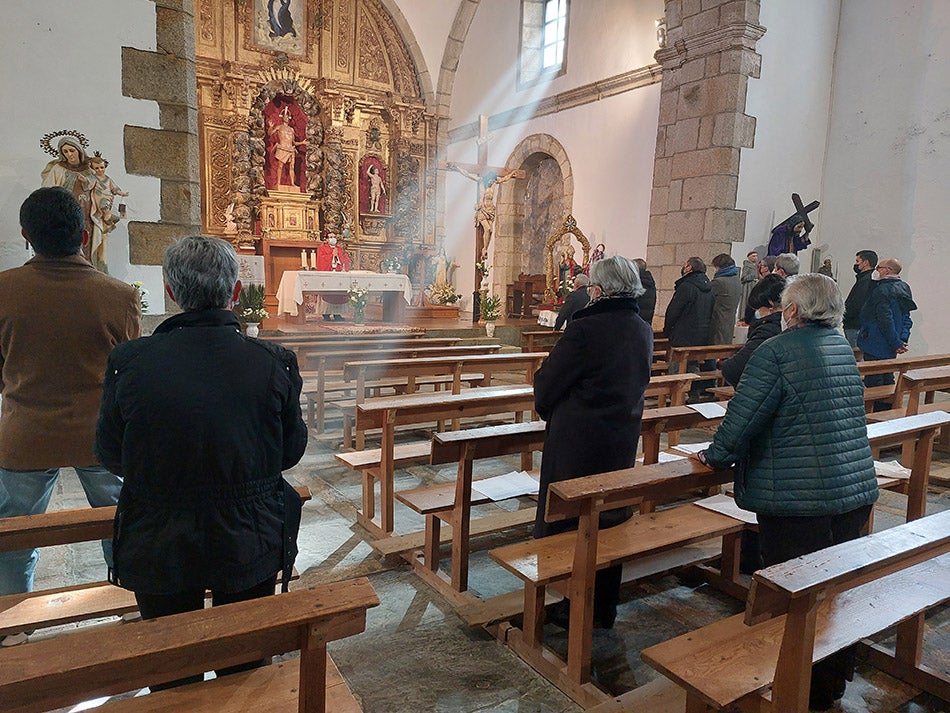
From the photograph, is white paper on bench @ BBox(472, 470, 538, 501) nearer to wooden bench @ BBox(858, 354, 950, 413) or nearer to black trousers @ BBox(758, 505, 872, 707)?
black trousers @ BBox(758, 505, 872, 707)

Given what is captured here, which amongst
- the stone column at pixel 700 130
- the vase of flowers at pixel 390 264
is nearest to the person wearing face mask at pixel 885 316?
the stone column at pixel 700 130

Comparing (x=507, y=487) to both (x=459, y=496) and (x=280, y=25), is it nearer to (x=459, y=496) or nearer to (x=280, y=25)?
(x=459, y=496)

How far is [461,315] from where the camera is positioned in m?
13.5

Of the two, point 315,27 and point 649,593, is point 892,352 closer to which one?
point 649,593

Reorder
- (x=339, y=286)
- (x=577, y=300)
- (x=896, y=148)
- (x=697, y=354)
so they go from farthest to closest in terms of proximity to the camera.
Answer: (x=339, y=286), (x=896, y=148), (x=577, y=300), (x=697, y=354)

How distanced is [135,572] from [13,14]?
4.08m

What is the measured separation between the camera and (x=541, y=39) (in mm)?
12359

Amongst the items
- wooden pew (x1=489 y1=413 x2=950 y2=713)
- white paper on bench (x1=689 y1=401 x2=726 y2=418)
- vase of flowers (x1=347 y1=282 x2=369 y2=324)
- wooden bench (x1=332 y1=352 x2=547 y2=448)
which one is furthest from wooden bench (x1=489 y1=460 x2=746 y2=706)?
vase of flowers (x1=347 y1=282 x2=369 y2=324)

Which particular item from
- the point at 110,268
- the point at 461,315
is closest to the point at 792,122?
the point at 461,315

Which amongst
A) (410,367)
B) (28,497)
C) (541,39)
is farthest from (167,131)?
(541,39)

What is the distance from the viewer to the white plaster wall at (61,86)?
402cm

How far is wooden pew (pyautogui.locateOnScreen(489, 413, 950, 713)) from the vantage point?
84.6 inches

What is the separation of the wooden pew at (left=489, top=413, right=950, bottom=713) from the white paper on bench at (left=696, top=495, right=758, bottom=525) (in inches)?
1.9

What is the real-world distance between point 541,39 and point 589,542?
12134mm
